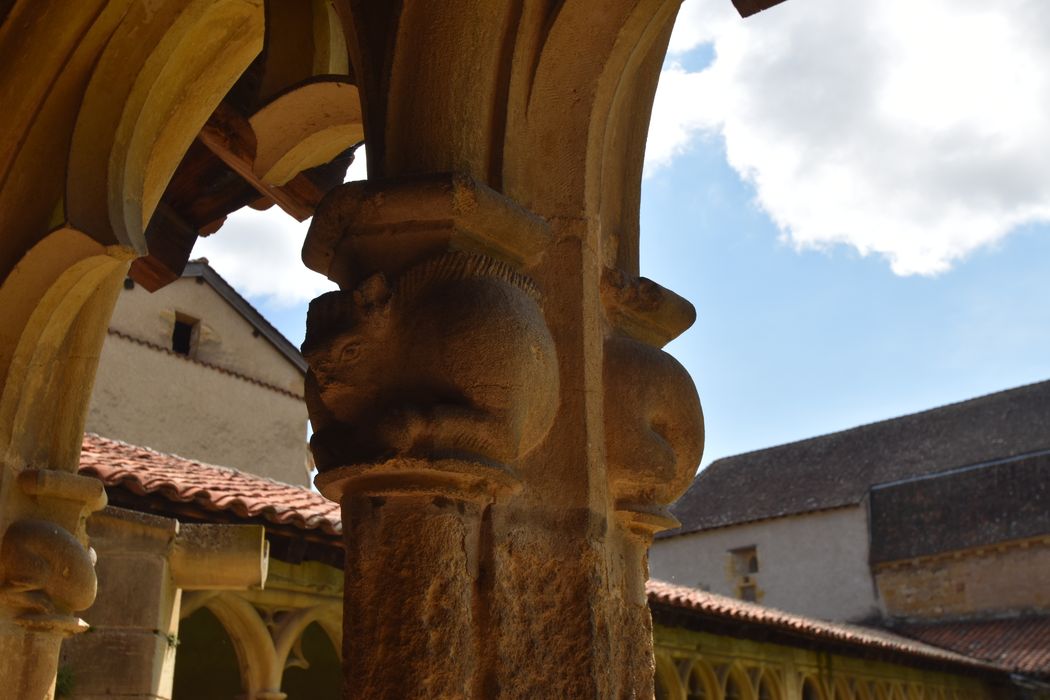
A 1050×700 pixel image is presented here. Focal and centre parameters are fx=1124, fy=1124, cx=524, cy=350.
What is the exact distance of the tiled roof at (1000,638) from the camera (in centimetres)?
1541

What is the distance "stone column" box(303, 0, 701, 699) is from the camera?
145 cm

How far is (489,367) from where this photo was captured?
58.2 inches

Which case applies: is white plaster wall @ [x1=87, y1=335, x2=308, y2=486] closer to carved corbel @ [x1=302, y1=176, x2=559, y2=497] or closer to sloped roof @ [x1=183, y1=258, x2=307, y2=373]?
sloped roof @ [x1=183, y1=258, x2=307, y2=373]

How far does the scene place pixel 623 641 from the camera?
5.21ft

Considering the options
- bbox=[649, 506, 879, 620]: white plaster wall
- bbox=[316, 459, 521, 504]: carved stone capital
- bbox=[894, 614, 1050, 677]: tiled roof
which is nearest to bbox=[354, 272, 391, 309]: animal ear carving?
bbox=[316, 459, 521, 504]: carved stone capital

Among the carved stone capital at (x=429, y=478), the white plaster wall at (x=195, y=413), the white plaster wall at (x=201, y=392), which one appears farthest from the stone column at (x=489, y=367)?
the white plaster wall at (x=201, y=392)

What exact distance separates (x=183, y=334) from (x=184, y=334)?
0.01 metres

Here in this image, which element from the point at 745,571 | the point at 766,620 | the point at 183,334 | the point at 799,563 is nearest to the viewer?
the point at 766,620

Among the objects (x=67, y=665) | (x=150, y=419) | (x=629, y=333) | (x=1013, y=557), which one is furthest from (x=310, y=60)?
(x=1013, y=557)

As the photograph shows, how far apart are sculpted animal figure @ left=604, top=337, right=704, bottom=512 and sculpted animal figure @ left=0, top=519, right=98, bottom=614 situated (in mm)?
1678

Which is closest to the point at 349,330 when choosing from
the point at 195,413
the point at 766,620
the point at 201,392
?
the point at 766,620

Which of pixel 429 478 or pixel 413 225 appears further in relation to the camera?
pixel 413 225

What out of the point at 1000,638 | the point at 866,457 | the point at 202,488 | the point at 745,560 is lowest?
the point at 202,488

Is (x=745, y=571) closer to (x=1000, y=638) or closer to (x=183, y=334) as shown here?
(x=1000, y=638)
